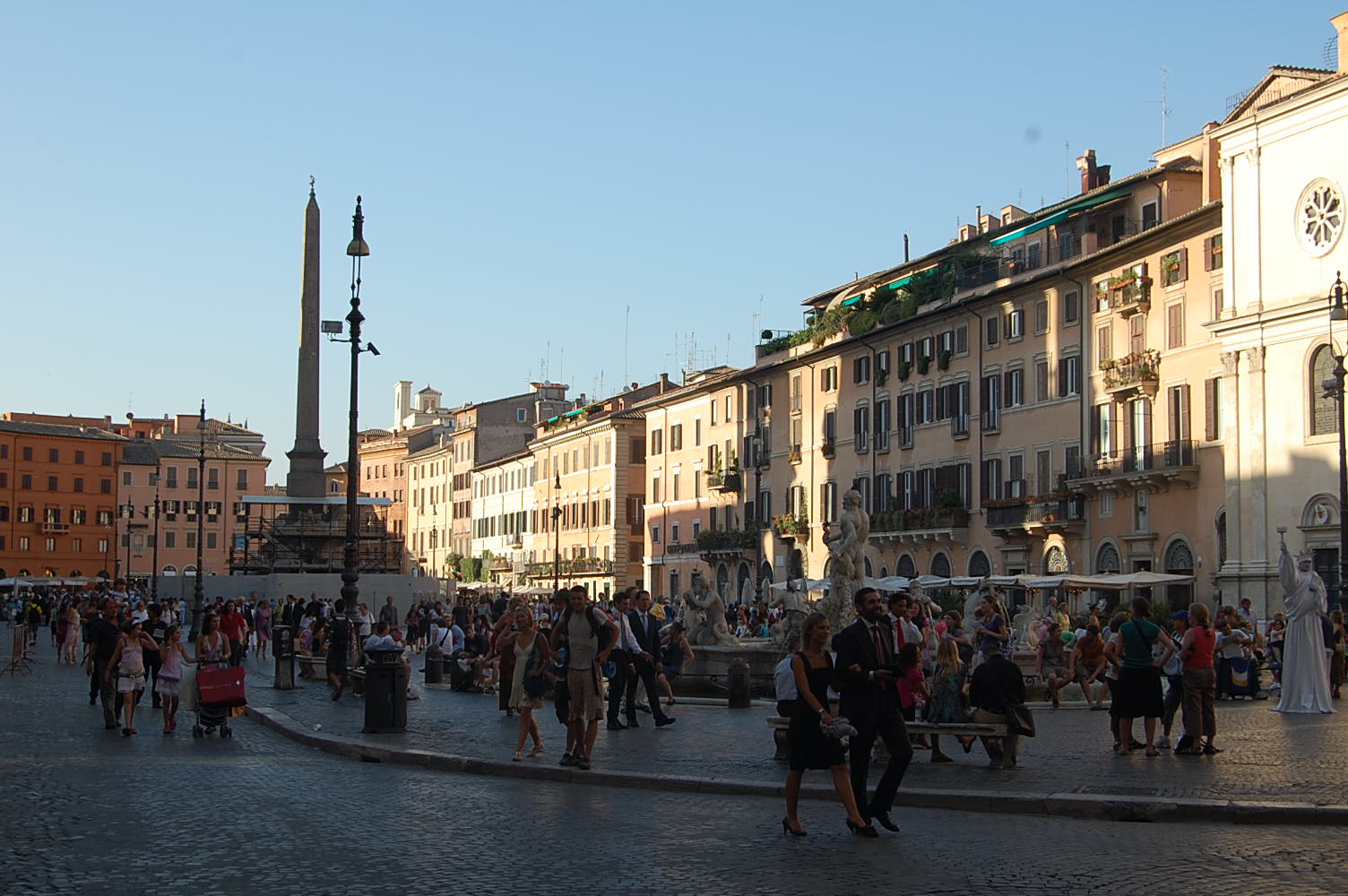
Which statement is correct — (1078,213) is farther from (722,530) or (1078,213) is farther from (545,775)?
(545,775)

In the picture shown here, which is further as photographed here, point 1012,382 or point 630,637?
point 1012,382

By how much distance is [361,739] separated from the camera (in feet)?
57.7

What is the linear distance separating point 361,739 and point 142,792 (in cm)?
444

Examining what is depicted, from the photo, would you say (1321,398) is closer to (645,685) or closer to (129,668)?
(645,685)

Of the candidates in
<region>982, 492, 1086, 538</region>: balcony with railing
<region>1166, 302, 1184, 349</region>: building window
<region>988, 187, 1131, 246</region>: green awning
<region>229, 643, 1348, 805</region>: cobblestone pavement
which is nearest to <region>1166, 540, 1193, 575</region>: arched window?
<region>982, 492, 1086, 538</region>: balcony with railing

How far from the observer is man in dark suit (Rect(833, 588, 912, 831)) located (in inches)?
425

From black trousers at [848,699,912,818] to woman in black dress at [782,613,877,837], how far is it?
148mm

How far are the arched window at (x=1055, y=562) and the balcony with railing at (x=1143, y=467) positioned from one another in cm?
242

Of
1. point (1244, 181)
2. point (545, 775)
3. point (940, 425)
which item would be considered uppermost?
point (1244, 181)

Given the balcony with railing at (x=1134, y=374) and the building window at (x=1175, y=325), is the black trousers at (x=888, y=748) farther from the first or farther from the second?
the building window at (x=1175, y=325)

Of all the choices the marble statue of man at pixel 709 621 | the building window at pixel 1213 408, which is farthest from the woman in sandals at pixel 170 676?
the building window at pixel 1213 408

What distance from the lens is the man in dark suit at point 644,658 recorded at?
63.8 ft

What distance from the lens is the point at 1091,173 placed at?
56.6 metres

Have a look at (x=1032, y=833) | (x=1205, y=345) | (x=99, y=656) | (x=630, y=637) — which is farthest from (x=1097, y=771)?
(x=1205, y=345)
